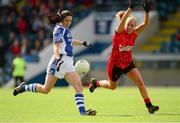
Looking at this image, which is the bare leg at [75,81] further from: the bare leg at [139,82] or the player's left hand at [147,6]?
the player's left hand at [147,6]

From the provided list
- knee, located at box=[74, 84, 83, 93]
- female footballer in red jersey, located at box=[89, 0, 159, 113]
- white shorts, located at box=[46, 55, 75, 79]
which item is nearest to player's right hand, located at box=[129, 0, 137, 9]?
female footballer in red jersey, located at box=[89, 0, 159, 113]

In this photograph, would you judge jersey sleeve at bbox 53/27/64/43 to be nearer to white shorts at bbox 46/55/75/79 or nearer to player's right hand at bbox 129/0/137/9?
white shorts at bbox 46/55/75/79

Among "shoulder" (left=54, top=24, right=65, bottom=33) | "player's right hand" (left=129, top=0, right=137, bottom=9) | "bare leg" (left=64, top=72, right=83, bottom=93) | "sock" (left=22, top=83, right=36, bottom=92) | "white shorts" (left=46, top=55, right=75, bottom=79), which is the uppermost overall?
"player's right hand" (left=129, top=0, right=137, bottom=9)

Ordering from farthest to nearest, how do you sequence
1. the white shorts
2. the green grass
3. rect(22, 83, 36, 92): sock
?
1. rect(22, 83, 36, 92): sock
2. the white shorts
3. the green grass

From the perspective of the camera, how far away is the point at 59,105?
20.9 meters

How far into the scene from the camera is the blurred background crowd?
38.8 meters

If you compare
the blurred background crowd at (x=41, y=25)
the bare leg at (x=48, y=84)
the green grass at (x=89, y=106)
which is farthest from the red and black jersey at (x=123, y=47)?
the blurred background crowd at (x=41, y=25)

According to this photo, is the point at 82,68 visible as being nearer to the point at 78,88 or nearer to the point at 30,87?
the point at 30,87

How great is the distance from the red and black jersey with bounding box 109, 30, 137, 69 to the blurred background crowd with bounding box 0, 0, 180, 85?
64.1ft

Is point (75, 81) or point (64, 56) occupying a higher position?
point (64, 56)

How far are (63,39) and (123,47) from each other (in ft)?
5.41

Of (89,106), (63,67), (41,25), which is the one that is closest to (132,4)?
(63,67)

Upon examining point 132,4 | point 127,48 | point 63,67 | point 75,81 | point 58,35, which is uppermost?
point 132,4

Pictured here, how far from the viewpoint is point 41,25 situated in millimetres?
39750
